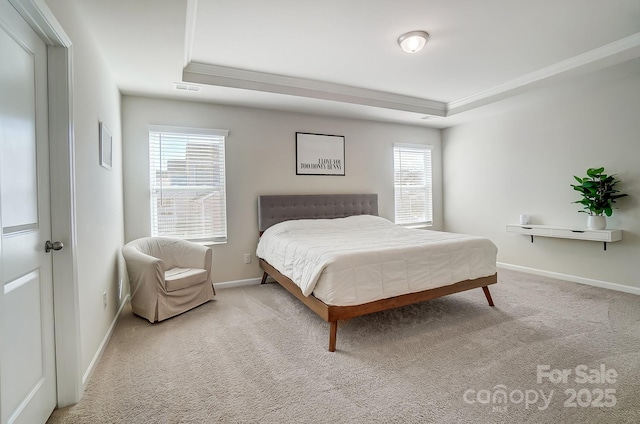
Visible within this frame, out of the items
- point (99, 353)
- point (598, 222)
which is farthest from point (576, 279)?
point (99, 353)

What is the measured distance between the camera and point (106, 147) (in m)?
2.58

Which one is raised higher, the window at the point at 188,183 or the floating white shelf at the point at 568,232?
the window at the point at 188,183

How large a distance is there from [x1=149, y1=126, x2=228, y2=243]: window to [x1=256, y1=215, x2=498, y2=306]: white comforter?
1.00 metres

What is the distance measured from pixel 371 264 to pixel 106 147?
2.46 meters

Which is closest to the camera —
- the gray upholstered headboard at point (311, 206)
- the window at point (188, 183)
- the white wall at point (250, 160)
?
the white wall at point (250, 160)

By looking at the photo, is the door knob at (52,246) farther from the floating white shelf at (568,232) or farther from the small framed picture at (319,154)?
the floating white shelf at (568,232)

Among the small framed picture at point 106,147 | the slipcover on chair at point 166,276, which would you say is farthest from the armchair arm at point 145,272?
the small framed picture at point 106,147

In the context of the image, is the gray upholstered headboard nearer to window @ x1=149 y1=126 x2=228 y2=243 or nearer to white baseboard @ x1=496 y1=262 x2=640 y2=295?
window @ x1=149 y1=126 x2=228 y2=243

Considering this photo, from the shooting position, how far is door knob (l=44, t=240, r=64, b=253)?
1.59 metres

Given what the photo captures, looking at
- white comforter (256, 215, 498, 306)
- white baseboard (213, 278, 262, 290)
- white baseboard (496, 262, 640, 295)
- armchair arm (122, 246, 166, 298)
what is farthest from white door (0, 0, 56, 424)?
white baseboard (496, 262, 640, 295)

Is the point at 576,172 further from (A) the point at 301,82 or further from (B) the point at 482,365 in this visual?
(A) the point at 301,82

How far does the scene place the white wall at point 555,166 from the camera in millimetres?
3410

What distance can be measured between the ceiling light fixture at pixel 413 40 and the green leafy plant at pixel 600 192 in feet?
8.44

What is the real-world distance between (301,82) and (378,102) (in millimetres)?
1169
